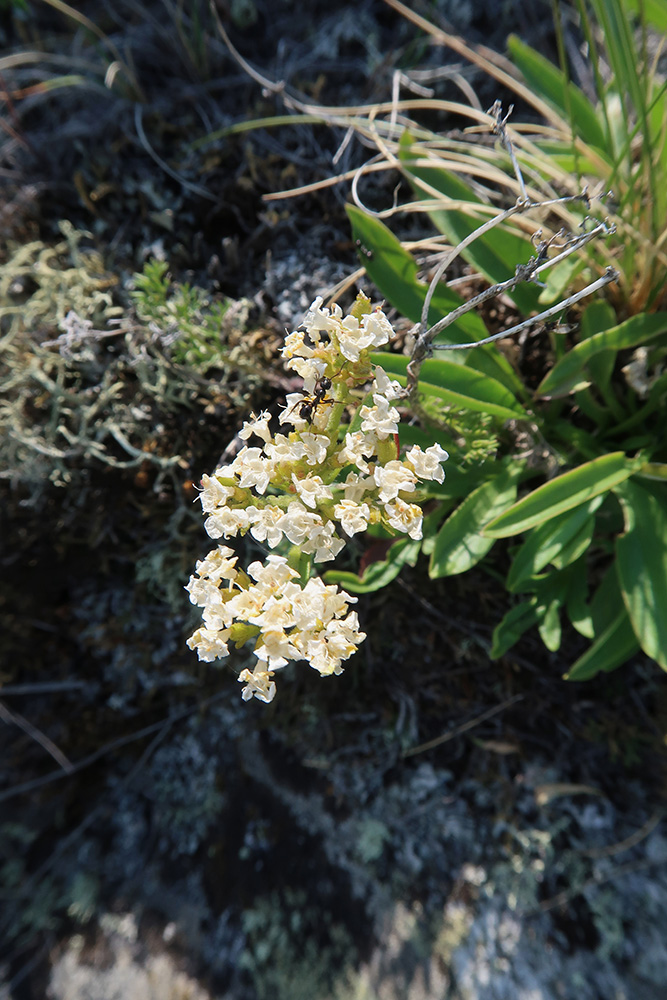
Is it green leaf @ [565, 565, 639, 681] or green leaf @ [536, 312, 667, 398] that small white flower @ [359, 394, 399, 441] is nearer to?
green leaf @ [536, 312, 667, 398]

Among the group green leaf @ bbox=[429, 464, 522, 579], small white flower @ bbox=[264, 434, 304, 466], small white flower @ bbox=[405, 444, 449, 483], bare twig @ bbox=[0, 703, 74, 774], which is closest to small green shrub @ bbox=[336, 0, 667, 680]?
green leaf @ bbox=[429, 464, 522, 579]

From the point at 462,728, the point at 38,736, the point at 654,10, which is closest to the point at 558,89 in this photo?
the point at 654,10

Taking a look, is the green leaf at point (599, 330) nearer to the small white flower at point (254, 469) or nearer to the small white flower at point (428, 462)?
the small white flower at point (428, 462)

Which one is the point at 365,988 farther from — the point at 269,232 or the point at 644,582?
the point at 269,232

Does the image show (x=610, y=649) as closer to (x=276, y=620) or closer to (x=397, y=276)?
(x=276, y=620)

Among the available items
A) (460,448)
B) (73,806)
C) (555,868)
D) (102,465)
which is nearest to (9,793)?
(73,806)
